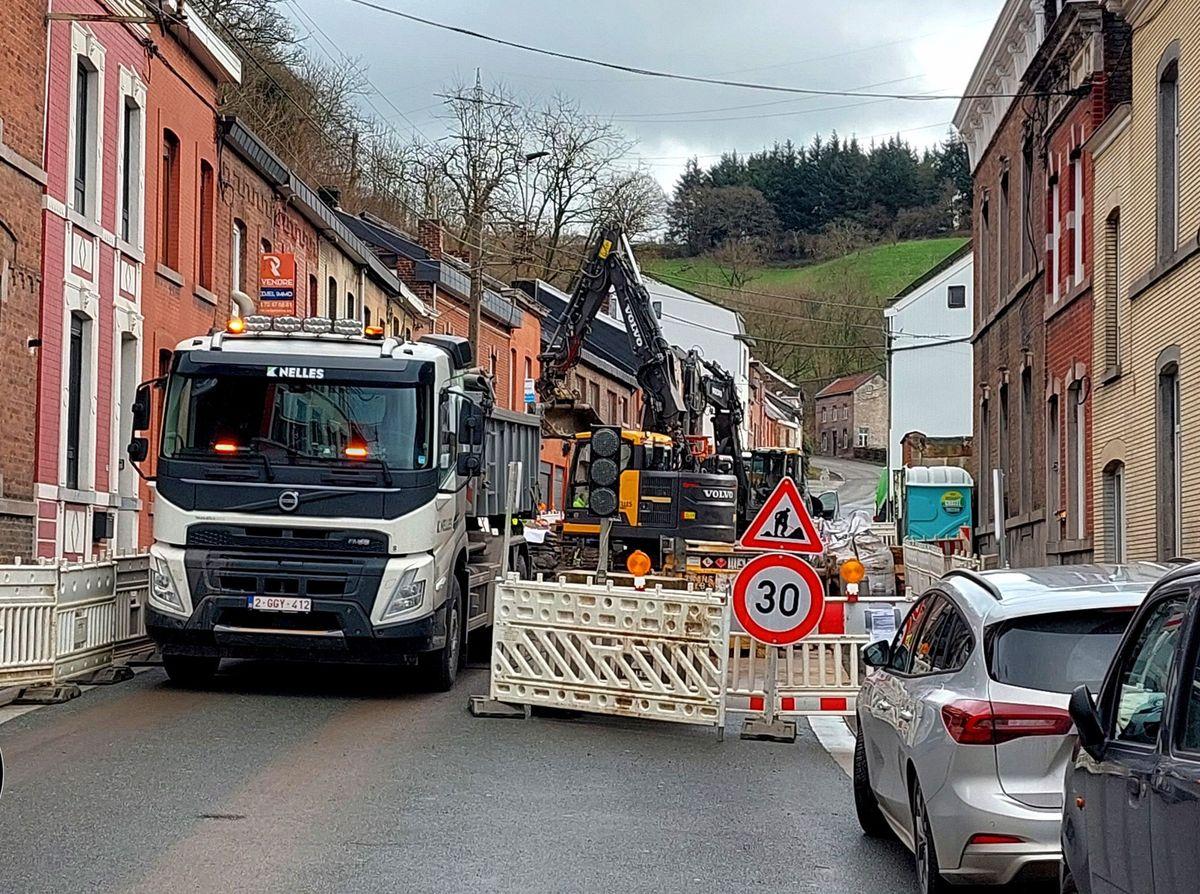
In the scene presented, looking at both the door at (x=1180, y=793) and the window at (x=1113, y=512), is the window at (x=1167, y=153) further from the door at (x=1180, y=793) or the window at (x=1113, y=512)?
the door at (x=1180, y=793)

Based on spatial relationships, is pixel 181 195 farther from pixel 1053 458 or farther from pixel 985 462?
pixel 985 462

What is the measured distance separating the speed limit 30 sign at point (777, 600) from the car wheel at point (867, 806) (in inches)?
164

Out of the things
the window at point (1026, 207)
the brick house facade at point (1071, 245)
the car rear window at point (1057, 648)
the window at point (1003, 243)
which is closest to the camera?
the car rear window at point (1057, 648)

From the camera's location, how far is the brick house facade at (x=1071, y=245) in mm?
23531

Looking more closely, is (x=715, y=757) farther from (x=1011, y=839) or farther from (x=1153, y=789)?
(x=1153, y=789)

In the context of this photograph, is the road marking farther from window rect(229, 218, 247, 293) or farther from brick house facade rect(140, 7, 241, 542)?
window rect(229, 218, 247, 293)

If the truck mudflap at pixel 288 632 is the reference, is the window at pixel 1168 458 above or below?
above

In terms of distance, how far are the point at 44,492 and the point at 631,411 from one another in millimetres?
52210

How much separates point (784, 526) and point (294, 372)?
180 inches

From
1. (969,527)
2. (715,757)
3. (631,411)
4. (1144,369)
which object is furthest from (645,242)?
(715,757)

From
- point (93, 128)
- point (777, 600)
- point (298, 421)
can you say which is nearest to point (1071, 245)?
point (777, 600)

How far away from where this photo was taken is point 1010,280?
103ft

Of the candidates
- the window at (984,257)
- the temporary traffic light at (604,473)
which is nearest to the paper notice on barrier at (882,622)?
the temporary traffic light at (604,473)

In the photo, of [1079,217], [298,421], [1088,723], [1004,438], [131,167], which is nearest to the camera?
[1088,723]
